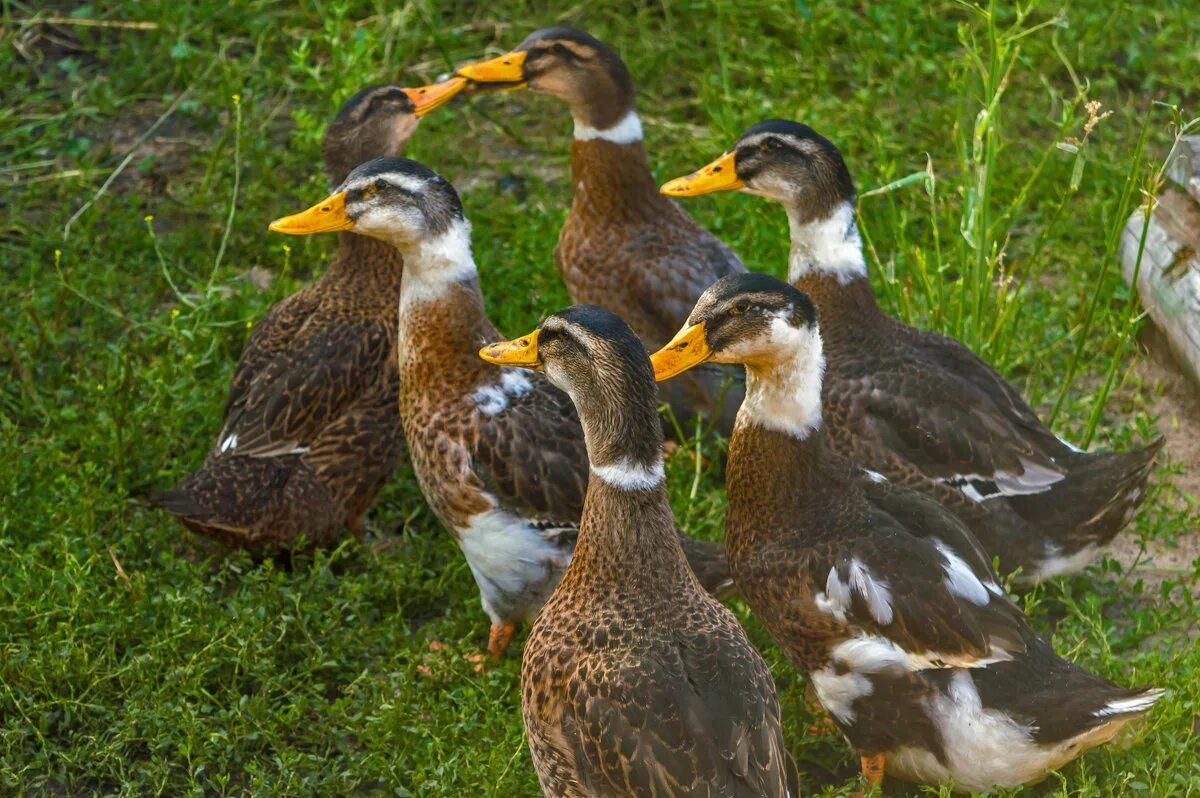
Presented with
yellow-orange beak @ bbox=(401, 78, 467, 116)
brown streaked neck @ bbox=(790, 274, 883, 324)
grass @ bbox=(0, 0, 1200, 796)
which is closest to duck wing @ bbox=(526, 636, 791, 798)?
grass @ bbox=(0, 0, 1200, 796)

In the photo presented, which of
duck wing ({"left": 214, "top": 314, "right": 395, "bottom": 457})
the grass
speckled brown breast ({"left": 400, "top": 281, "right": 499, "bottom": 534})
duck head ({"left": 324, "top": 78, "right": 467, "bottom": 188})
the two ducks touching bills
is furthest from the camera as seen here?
duck head ({"left": 324, "top": 78, "right": 467, "bottom": 188})

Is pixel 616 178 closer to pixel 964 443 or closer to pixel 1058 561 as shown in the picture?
pixel 964 443

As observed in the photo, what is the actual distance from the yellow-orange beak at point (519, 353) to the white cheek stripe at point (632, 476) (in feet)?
1.46

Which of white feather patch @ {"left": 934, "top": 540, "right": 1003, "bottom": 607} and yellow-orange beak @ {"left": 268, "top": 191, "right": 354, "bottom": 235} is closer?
white feather patch @ {"left": 934, "top": 540, "right": 1003, "bottom": 607}

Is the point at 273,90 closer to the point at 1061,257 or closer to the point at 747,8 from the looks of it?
the point at 747,8

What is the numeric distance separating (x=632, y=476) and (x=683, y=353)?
59 cm

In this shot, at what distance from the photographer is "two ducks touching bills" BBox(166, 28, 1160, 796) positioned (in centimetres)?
371

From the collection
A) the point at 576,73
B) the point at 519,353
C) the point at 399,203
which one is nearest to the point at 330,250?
the point at 576,73

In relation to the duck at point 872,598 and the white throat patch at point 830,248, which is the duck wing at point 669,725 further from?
the white throat patch at point 830,248

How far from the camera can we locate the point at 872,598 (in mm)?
4066

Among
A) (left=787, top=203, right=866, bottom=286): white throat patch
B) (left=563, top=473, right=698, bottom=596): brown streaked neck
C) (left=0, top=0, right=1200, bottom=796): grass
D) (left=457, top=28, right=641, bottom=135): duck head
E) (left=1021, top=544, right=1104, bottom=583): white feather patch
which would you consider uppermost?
(left=787, top=203, right=866, bottom=286): white throat patch

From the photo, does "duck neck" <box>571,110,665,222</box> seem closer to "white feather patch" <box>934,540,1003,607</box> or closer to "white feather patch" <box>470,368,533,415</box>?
"white feather patch" <box>470,368,533,415</box>

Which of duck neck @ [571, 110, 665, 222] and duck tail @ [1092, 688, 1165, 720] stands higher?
duck tail @ [1092, 688, 1165, 720]

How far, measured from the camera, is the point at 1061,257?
6645 mm
